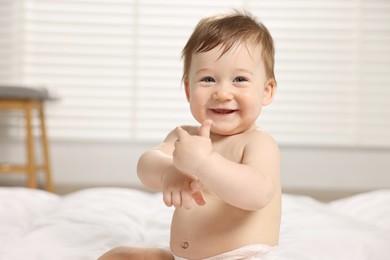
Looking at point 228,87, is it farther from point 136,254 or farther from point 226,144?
point 136,254

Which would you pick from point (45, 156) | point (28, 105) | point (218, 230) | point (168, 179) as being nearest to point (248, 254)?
point (218, 230)

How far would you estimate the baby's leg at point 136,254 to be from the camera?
0.99 meters

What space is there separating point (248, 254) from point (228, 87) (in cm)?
25

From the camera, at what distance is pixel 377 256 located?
1.07 metres

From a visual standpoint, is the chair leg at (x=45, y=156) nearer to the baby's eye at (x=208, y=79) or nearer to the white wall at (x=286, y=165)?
the white wall at (x=286, y=165)

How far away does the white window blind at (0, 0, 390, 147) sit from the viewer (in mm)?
3146

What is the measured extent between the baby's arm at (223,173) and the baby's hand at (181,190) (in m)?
0.04

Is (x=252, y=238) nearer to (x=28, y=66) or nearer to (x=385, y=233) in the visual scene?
(x=385, y=233)

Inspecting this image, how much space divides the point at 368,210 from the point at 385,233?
0.30m

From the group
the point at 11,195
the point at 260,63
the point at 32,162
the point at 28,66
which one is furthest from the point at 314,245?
the point at 28,66

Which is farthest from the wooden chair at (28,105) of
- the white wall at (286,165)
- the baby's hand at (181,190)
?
the baby's hand at (181,190)

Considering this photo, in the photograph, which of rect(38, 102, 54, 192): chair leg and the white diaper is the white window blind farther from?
the white diaper

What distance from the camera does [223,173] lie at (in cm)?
79

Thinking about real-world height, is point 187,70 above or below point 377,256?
above
